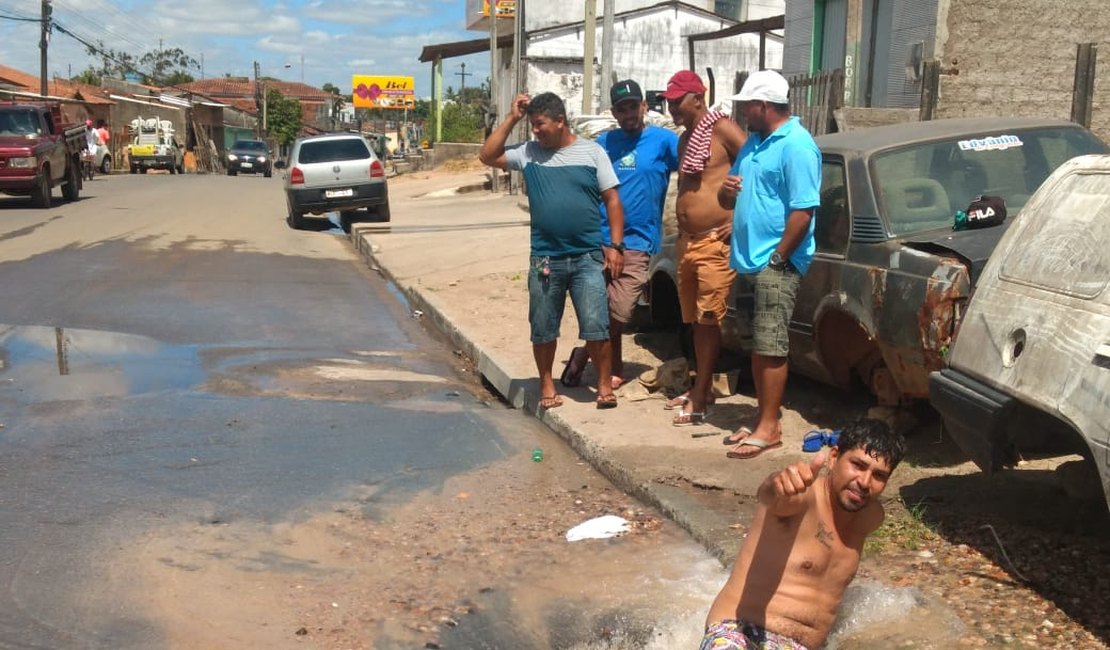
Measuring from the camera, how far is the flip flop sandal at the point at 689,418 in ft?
22.0

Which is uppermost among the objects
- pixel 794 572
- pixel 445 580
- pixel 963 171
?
pixel 963 171

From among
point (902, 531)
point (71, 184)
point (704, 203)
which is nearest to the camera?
point (902, 531)

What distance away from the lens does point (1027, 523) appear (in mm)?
4832

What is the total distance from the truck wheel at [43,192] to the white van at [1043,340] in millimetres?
22941

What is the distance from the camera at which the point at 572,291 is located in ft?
23.0

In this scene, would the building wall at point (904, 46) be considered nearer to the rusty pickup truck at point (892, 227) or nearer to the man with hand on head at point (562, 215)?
the rusty pickup truck at point (892, 227)

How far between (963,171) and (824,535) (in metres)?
3.21

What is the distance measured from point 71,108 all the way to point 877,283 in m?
49.6

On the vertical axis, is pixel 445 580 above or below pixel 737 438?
below

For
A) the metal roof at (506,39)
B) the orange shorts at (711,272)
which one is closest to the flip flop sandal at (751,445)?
the orange shorts at (711,272)

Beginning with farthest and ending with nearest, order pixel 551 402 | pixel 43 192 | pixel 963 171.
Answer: pixel 43 192, pixel 551 402, pixel 963 171

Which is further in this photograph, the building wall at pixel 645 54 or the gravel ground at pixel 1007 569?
the building wall at pixel 645 54

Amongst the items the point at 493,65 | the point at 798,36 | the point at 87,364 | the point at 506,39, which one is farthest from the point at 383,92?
the point at 87,364

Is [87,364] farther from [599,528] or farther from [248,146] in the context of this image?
[248,146]
